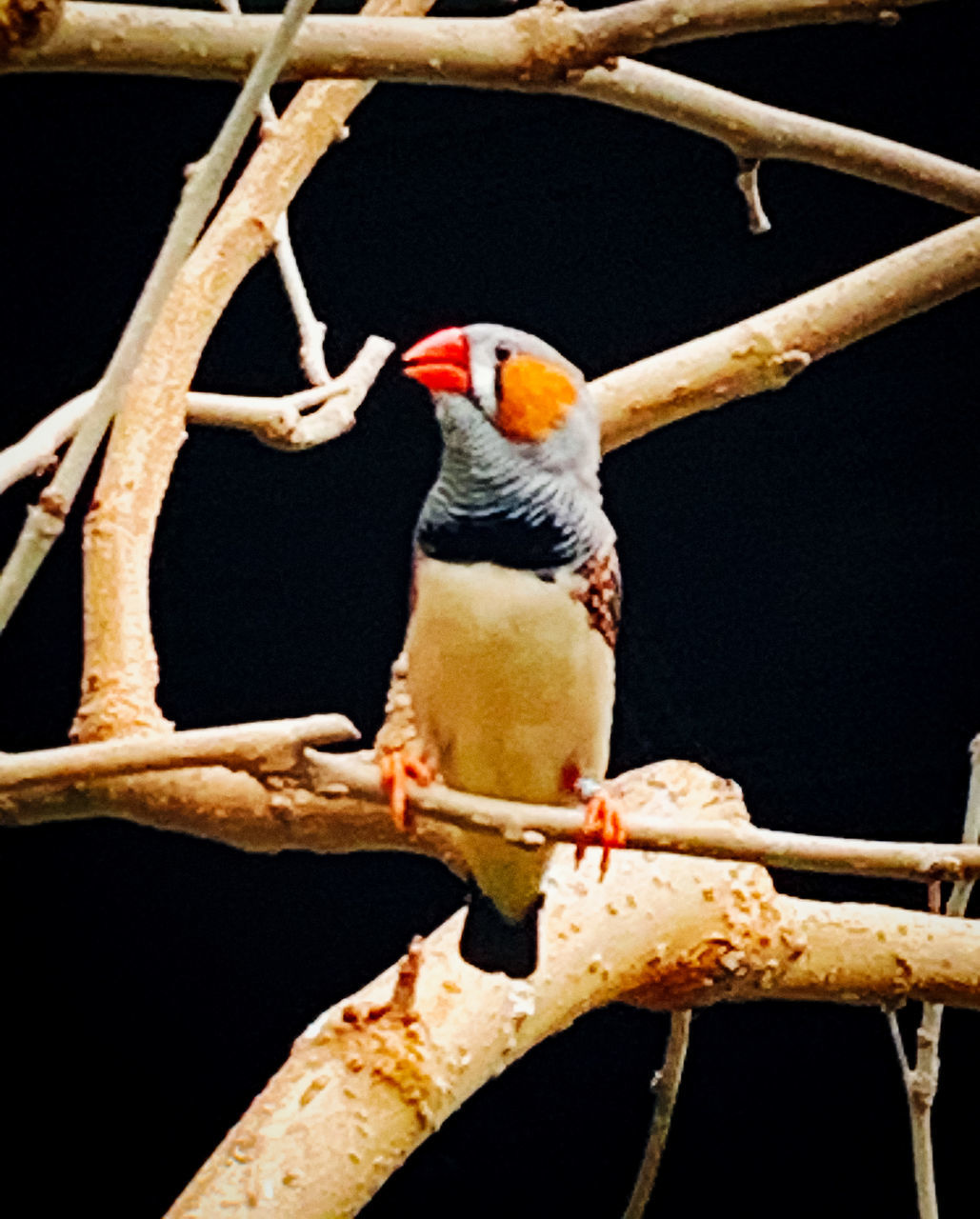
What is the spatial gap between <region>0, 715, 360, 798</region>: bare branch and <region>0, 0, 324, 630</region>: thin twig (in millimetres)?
114

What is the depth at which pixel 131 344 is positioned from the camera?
26.2 inches

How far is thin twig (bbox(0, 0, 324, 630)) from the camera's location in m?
0.66

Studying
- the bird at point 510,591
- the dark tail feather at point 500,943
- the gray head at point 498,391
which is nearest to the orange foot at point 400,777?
the bird at point 510,591

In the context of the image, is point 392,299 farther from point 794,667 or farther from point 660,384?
point 794,667

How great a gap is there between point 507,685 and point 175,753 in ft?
1.08

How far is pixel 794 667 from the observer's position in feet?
4.95

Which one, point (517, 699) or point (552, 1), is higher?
point (552, 1)

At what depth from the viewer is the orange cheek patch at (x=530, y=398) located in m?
1.04

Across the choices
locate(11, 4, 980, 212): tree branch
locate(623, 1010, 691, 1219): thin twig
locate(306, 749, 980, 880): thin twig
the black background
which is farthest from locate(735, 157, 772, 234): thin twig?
locate(623, 1010, 691, 1219): thin twig

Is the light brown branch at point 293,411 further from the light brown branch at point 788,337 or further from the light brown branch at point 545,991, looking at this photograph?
the light brown branch at point 545,991

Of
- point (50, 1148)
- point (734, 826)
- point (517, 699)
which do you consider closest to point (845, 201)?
point (517, 699)

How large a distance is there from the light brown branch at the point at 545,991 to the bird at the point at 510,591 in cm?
13

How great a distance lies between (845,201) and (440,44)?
906mm

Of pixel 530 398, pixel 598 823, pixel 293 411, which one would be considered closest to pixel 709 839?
pixel 598 823
